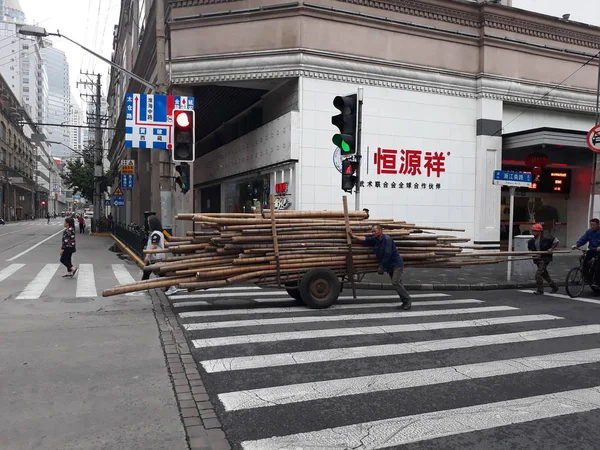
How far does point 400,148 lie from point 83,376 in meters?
13.2

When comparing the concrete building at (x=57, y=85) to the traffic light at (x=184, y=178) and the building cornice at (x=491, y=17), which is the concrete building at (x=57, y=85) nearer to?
the building cornice at (x=491, y=17)

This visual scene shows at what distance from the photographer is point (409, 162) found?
16.4 meters

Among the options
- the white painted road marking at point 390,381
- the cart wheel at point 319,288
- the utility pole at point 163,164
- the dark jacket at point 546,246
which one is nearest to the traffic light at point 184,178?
the utility pole at point 163,164

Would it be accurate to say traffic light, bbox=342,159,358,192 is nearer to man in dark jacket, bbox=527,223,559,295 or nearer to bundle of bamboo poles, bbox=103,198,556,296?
bundle of bamboo poles, bbox=103,198,556,296

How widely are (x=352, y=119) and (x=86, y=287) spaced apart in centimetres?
726

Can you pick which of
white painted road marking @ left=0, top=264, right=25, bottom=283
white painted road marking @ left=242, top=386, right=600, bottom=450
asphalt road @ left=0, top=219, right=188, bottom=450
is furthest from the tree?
white painted road marking @ left=242, top=386, right=600, bottom=450

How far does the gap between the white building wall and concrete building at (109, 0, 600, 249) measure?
4cm

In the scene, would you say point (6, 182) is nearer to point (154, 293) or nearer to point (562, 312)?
point (154, 293)

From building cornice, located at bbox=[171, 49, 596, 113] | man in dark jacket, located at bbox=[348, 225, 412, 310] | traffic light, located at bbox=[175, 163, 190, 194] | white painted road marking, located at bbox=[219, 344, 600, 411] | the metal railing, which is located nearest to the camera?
white painted road marking, located at bbox=[219, 344, 600, 411]

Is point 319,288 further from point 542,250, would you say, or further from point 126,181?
point 126,181

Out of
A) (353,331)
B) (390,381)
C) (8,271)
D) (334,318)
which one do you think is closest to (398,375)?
(390,381)

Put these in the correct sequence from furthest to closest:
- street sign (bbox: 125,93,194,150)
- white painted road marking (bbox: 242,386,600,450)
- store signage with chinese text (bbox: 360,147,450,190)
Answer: store signage with chinese text (bbox: 360,147,450,190)
street sign (bbox: 125,93,194,150)
white painted road marking (bbox: 242,386,600,450)

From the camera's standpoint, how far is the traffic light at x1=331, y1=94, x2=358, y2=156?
1040 centimetres

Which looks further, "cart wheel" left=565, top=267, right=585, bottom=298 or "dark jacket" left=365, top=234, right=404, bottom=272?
"cart wheel" left=565, top=267, right=585, bottom=298
